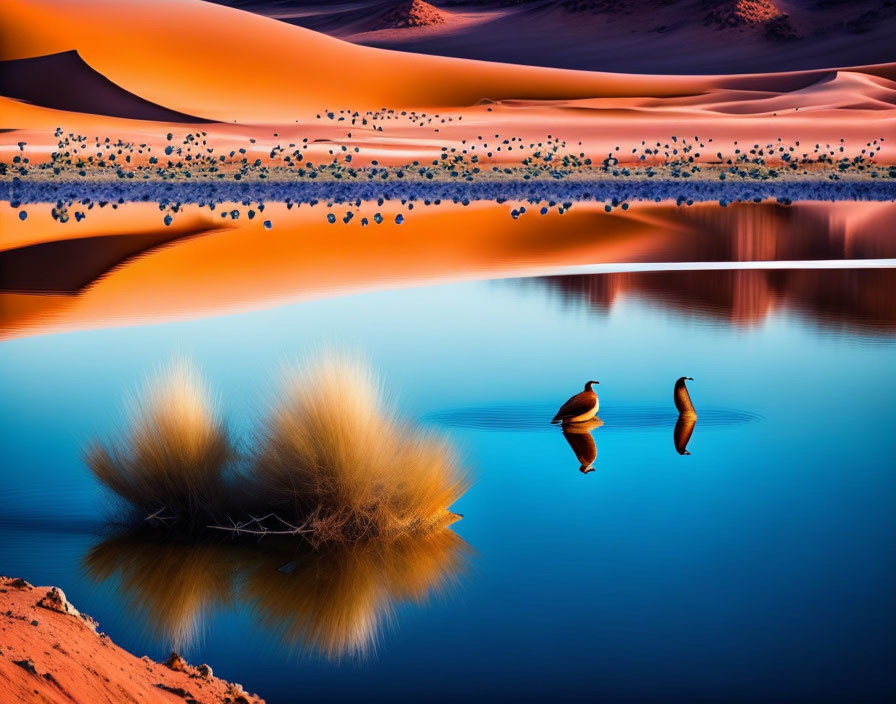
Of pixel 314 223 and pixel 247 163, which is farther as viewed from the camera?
pixel 247 163

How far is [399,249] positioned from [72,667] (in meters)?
16.9

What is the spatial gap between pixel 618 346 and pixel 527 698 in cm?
803

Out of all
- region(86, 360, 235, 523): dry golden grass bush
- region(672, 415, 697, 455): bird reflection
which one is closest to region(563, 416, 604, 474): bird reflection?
region(672, 415, 697, 455): bird reflection

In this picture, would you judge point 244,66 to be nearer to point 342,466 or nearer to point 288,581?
point 342,466

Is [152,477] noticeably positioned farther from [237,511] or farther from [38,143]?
[38,143]

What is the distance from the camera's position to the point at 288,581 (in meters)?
7.20

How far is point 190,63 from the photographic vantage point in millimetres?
73938

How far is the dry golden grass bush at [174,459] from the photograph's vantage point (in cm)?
796

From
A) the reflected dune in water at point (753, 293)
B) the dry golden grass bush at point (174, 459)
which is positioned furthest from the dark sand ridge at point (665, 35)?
the dry golden grass bush at point (174, 459)

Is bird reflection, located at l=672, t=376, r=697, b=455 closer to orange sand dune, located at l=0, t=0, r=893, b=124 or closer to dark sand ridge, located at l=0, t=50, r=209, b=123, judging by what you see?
dark sand ridge, located at l=0, t=50, r=209, b=123

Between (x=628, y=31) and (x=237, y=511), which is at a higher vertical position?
(x=628, y=31)

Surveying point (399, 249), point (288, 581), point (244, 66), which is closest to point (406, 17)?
point (244, 66)

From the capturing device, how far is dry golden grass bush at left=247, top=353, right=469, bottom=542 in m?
7.70

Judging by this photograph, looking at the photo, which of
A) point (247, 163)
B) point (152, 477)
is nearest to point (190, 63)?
point (247, 163)
